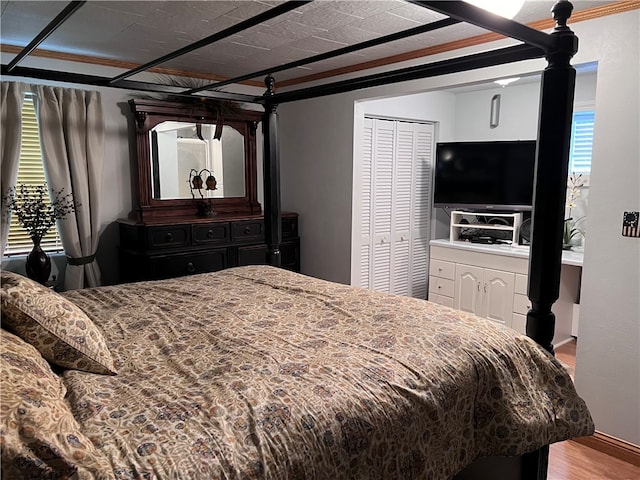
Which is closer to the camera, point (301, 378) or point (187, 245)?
point (301, 378)

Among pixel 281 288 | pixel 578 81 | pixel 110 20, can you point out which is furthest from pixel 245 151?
pixel 578 81

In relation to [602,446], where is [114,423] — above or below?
above

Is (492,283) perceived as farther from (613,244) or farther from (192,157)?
(192,157)

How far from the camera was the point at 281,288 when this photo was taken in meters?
2.36

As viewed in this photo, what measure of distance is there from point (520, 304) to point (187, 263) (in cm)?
277

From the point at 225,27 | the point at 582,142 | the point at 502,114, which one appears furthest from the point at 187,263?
the point at 582,142

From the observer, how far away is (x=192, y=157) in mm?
4184

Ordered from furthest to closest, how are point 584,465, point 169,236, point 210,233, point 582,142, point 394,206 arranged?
point 394,206
point 582,142
point 210,233
point 169,236
point 584,465

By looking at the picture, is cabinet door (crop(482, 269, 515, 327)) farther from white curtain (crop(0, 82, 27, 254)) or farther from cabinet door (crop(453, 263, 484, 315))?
white curtain (crop(0, 82, 27, 254))

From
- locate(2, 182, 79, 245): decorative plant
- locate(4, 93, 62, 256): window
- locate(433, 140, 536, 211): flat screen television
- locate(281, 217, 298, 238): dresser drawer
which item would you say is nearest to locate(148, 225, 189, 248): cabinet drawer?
locate(2, 182, 79, 245): decorative plant

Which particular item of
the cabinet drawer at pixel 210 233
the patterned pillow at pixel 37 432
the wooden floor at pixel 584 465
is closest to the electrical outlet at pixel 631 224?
the wooden floor at pixel 584 465

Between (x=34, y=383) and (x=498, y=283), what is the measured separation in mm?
3748

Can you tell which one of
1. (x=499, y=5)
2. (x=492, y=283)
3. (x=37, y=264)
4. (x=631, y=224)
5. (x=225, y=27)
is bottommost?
(x=492, y=283)

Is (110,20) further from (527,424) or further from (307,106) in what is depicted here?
(527,424)
